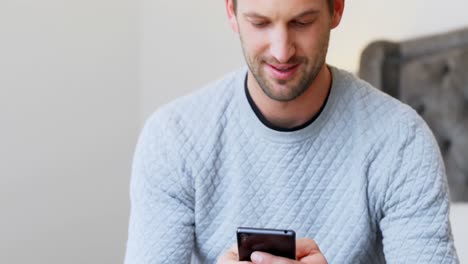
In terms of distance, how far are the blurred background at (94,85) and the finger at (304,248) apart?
999mm

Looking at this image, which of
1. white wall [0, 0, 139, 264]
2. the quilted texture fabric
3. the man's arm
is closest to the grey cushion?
the quilted texture fabric

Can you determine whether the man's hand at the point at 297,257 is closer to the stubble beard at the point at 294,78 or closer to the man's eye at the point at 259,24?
the stubble beard at the point at 294,78

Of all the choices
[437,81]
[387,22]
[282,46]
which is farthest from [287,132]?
[387,22]

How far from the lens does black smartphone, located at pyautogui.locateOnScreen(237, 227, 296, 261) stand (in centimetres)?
121

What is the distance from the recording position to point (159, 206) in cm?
149

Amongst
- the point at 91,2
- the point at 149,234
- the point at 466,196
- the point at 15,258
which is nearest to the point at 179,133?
the point at 149,234

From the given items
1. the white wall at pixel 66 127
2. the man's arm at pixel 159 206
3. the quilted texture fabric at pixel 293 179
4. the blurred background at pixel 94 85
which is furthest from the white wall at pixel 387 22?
the man's arm at pixel 159 206

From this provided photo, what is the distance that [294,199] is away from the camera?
4.82 ft

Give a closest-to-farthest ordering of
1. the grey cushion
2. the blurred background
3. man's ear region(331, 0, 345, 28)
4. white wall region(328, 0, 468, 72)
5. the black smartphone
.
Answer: the black smartphone < man's ear region(331, 0, 345, 28) < the grey cushion < white wall region(328, 0, 468, 72) < the blurred background

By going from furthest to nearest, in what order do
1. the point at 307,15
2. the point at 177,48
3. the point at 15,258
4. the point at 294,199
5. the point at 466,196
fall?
the point at 177,48, the point at 15,258, the point at 466,196, the point at 294,199, the point at 307,15

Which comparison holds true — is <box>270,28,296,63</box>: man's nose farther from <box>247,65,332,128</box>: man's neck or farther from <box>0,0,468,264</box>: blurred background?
<box>0,0,468,264</box>: blurred background

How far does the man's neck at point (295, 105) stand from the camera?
4.82ft

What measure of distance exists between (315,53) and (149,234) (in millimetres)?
463

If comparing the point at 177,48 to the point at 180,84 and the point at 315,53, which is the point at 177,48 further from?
the point at 315,53
